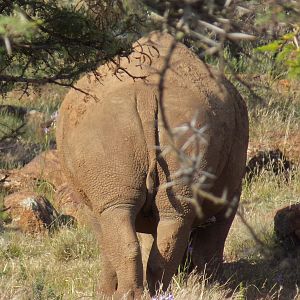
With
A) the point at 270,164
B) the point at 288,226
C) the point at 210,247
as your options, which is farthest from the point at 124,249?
the point at 270,164

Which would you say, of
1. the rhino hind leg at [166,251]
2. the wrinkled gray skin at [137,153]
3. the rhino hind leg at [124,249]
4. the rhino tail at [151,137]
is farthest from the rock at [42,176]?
the rhino tail at [151,137]

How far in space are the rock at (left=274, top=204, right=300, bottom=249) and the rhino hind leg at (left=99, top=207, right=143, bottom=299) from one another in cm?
308

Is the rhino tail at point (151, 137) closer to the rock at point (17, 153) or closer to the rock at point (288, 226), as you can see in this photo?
the rock at point (288, 226)

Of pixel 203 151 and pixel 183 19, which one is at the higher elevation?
pixel 183 19

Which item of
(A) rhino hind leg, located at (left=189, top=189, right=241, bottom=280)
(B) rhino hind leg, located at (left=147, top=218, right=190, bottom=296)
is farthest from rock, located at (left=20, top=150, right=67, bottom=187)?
(B) rhino hind leg, located at (left=147, top=218, right=190, bottom=296)

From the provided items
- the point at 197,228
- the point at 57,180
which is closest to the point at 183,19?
the point at 197,228

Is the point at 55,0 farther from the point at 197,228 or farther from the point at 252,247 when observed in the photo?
the point at 252,247

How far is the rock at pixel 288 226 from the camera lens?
935 centimetres

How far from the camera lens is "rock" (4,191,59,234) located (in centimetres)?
1000

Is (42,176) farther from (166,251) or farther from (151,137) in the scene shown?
(151,137)

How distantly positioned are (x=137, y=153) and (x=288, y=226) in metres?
3.26

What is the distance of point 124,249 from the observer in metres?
6.54

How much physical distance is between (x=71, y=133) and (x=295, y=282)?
111 inches

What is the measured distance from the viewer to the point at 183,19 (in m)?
3.56
